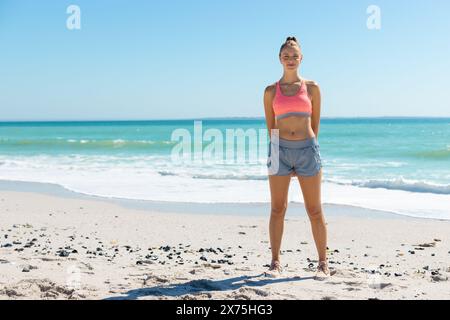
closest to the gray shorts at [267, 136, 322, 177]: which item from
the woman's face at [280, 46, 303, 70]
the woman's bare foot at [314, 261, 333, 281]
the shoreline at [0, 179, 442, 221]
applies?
the woman's face at [280, 46, 303, 70]

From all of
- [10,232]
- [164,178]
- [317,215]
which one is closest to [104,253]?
[10,232]

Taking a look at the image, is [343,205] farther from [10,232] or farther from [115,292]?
[115,292]

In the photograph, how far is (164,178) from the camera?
16.0 m

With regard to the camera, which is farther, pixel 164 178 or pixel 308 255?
pixel 164 178

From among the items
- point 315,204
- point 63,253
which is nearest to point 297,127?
point 315,204

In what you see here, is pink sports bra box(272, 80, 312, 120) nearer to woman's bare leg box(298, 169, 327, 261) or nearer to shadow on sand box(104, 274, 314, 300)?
woman's bare leg box(298, 169, 327, 261)

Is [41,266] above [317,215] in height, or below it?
below

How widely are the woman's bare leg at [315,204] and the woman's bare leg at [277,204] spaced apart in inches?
6.1

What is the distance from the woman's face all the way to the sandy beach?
1872mm

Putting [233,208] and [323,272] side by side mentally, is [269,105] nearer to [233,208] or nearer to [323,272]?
[323,272]

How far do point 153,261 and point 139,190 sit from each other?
292 inches

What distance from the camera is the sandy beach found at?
178 inches
